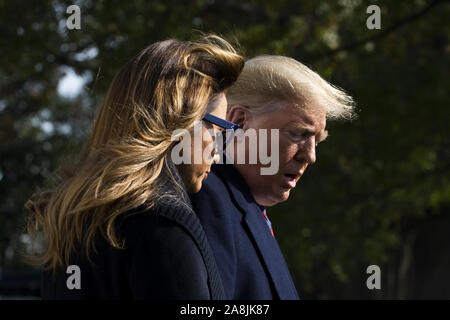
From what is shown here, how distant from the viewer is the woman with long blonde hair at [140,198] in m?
1.48

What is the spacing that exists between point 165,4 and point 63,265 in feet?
18.9

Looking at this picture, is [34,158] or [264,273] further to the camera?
[34,158]

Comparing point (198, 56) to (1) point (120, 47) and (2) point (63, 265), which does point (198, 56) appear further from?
(1) point (120, 47)

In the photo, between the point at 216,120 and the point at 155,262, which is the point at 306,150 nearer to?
the point at 216,120

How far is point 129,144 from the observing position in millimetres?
1664

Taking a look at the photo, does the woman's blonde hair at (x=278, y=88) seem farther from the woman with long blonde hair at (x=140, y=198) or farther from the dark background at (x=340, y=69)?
the dark background at (x=340, y=69)

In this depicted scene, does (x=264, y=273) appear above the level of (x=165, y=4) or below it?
below

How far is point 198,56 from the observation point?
1.84 metres

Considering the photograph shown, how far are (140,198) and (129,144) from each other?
0.61 ft

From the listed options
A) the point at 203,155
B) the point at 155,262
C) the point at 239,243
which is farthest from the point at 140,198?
the point at 239,243

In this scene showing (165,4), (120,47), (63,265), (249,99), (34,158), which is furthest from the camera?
(34,158)

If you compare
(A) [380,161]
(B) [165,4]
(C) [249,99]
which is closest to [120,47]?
(B) [165,4]

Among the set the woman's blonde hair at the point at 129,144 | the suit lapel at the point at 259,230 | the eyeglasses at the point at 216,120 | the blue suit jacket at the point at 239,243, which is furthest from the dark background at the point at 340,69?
the woman's blonde hair at the point at 129,144

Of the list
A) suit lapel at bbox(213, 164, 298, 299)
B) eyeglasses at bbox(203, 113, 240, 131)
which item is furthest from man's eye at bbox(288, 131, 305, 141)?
eyeglasses at bbox(203, 113, 240, 131)
